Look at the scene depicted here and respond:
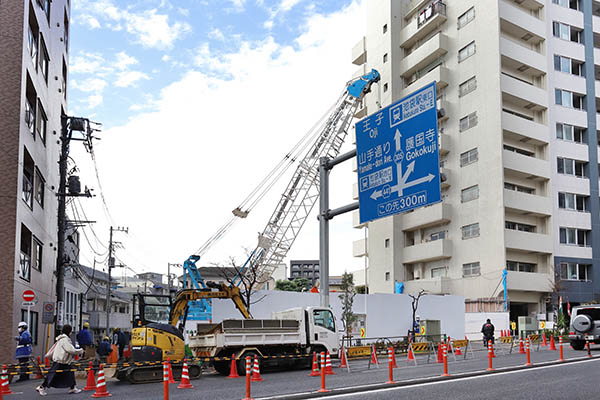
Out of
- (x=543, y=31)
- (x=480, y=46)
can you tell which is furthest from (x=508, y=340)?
(x=543, y=31)

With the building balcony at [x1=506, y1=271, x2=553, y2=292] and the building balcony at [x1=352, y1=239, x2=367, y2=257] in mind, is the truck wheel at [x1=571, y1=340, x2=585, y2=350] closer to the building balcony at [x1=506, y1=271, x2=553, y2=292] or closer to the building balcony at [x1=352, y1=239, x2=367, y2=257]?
the building balcony at [x1=506, y1=271, x2=553, y2=292]

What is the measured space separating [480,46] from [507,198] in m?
13.5

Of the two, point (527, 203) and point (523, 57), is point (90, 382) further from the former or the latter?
point (523, 57)

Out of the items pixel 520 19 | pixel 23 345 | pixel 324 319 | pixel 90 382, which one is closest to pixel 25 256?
pixel 23 345

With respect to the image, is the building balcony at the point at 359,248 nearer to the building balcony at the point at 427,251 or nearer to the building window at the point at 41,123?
the building balcony at the point at 427,251

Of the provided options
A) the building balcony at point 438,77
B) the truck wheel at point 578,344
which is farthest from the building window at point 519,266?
the truck wheel at point 578,344

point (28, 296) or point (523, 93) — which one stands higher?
point (523, 93)

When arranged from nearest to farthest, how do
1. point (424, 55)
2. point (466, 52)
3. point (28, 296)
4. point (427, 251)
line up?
point (28, 296)
point (427, 251)
point (466, 52)
point (424, 55)

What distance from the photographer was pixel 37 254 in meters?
30.8

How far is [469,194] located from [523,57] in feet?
41.3

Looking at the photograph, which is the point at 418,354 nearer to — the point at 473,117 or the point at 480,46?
the point at 473,117

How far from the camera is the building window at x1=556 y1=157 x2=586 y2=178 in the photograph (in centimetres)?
5472

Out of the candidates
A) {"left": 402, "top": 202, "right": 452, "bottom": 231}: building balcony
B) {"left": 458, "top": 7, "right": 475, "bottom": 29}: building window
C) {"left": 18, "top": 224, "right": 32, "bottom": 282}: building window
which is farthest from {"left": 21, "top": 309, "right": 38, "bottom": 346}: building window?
{"left": 458, "top": 7, "right": 475, "bottom": 29}: building window

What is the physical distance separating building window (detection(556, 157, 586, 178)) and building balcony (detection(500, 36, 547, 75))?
799cm
